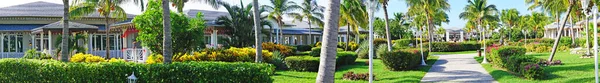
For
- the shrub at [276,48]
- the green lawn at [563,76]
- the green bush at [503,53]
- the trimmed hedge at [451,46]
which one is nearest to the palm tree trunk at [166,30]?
the green lawn at [563,76]

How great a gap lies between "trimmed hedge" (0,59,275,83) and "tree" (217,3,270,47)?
636 inches

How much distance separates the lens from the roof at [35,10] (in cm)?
3132

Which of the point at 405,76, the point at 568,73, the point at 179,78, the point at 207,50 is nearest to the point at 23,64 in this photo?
the point at 179,78

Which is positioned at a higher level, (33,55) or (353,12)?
(353,12)

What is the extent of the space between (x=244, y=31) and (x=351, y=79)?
14.0 m

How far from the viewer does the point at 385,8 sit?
20672mm

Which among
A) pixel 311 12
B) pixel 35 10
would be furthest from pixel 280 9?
pixel 35 10

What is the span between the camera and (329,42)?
7801 mm

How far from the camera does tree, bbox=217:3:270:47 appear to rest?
2747 cm

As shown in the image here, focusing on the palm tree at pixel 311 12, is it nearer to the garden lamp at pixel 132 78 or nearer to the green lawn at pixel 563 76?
the green lawn at pixel 563 76

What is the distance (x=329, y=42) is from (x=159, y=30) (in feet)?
33.5

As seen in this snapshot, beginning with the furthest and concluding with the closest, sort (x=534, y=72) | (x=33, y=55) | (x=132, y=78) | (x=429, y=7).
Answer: (x=429, y=7) → (x=33, y=55) → (x=534, y=72) → (x=132, y=78)

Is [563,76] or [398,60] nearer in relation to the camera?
[563,76]

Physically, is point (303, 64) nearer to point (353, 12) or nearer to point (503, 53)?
point (503, 53)
